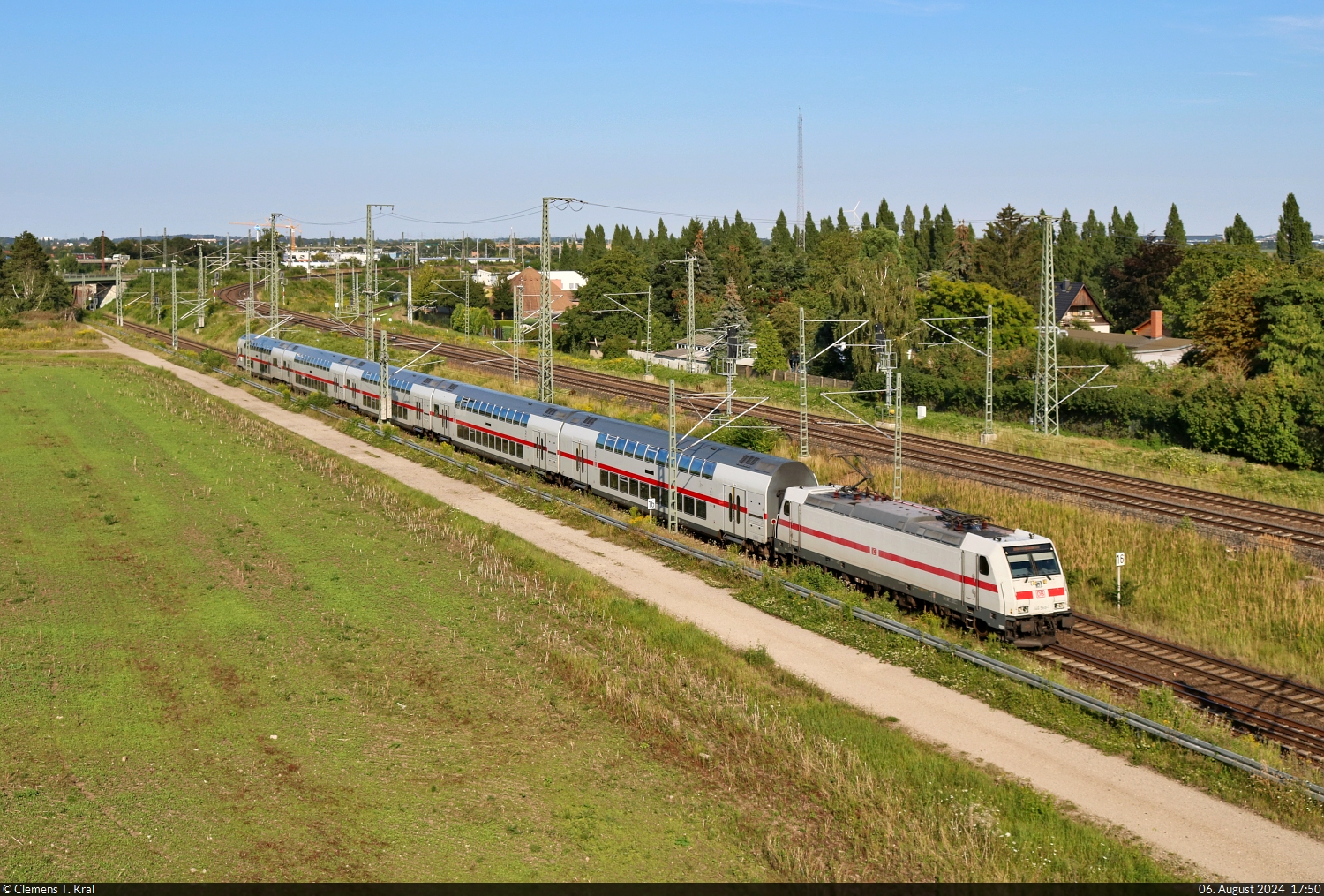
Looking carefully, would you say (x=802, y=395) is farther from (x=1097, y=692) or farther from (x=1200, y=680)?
(x=1097, y=692)

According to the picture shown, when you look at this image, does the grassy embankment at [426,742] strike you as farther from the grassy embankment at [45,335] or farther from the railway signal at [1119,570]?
the grassy embankment at [45,335]

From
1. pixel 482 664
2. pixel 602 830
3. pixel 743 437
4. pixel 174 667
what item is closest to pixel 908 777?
pixel 602 830

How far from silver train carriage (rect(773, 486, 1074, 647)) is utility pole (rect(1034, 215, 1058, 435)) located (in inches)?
1134

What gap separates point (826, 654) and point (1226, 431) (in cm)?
3954

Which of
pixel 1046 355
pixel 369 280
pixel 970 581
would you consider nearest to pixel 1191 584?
pixel 970 581

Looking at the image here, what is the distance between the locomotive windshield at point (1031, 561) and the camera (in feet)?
101

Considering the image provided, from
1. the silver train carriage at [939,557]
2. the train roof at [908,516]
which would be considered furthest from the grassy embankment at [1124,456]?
the silver train carriage at [939,557]

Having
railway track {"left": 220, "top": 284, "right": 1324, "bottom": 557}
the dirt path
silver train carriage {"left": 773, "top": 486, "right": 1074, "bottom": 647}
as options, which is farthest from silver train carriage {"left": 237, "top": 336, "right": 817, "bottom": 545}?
the dirt path

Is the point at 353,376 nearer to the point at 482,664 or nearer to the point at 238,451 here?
the point at 238,451

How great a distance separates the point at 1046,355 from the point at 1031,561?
1324 inches

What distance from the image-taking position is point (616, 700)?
91.7ft

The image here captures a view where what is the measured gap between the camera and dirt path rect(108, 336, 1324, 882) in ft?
67.5

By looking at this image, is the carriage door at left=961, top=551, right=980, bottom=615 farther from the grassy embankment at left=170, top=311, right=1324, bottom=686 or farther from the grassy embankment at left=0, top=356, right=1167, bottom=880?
the grassy embankment at left=170, top=311, right=1324, bottom=686

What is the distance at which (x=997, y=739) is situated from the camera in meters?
25.6
